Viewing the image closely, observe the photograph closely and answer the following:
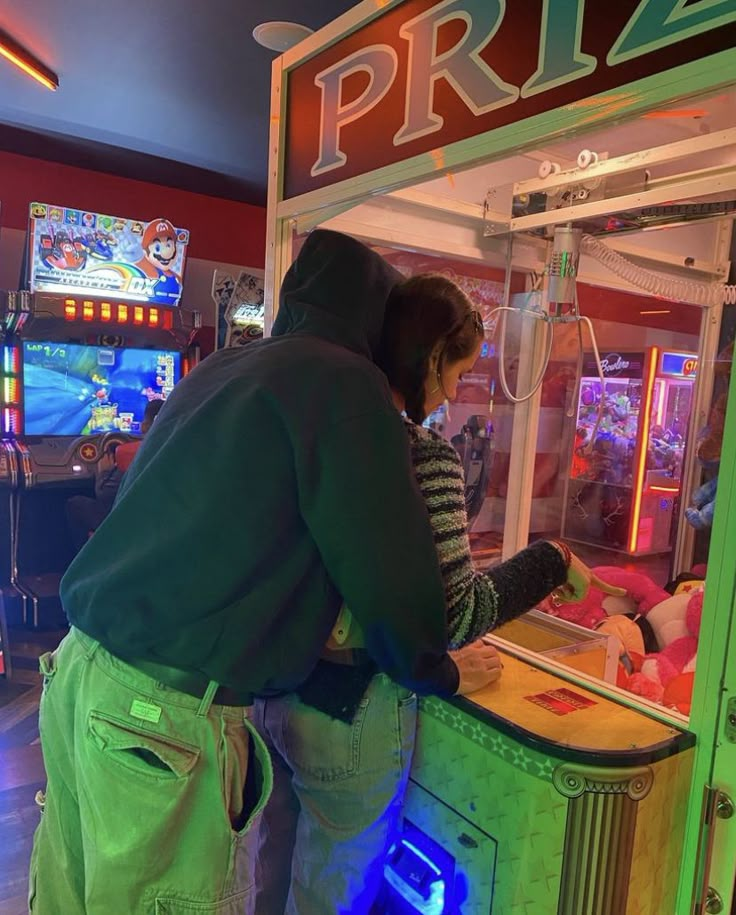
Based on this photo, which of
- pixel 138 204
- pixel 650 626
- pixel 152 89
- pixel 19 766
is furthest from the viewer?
pixel 138 204

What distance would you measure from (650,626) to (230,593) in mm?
1660

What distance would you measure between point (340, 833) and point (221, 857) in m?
0.24

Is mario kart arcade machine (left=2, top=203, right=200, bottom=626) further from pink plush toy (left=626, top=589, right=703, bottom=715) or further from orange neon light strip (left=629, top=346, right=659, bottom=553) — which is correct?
pink plush toy (left=626, top=589, right=703, bottom=715)

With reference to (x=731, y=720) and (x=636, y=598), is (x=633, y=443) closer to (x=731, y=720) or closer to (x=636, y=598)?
(x=636, y=598)

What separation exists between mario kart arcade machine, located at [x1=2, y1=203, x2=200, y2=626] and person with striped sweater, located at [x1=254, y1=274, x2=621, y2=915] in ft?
9.88

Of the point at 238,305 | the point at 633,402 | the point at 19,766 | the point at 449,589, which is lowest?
the point at 19,766

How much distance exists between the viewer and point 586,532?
3.13 meters

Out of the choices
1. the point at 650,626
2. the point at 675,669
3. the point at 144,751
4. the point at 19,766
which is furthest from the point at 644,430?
the point at 19,766

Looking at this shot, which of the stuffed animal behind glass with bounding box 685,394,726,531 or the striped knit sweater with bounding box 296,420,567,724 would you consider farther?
the stuffed animal behind glass with bounding box 685,394,726,531

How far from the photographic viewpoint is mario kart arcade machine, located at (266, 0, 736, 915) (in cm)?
A: 112

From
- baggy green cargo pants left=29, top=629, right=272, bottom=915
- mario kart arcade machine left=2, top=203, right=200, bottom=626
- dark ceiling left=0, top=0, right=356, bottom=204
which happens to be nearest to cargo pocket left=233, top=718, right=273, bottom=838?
baggy green cargo pants left=29, top=629, right=272, bottom=915

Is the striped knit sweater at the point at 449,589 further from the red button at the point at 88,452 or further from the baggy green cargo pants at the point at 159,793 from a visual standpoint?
the red button at the point at 88,452

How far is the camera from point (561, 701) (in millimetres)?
1348

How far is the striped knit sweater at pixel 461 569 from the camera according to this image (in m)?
1.19
